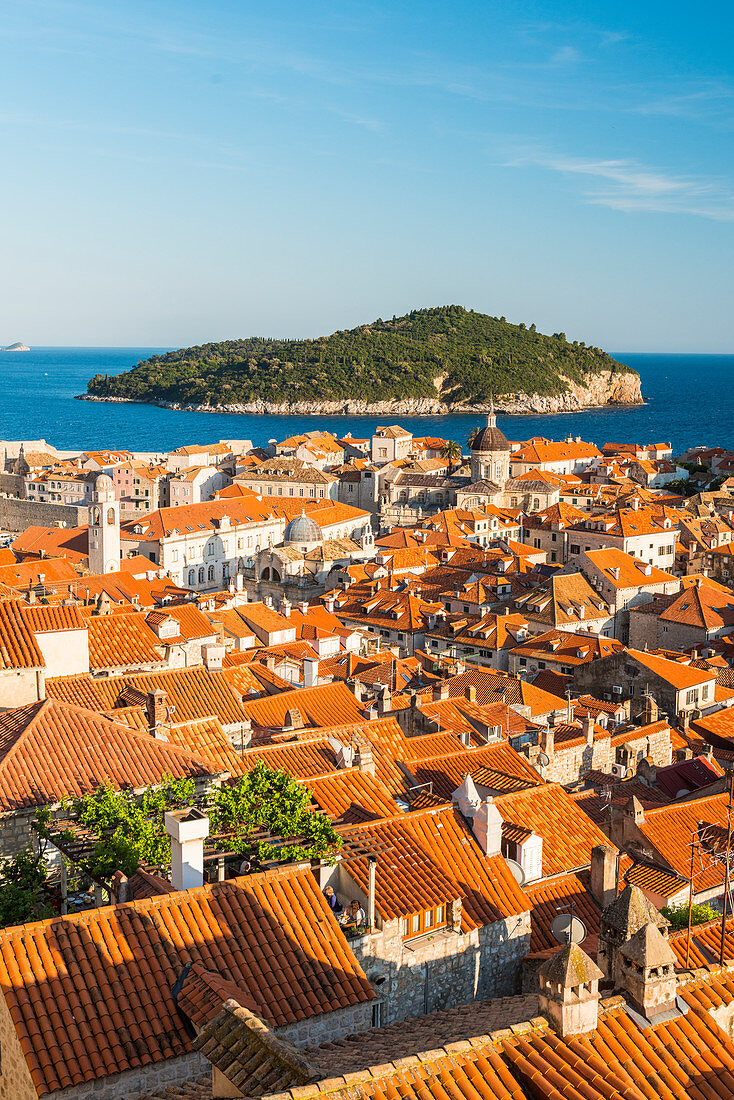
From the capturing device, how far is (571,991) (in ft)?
24.5

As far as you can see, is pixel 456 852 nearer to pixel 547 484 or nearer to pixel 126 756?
pixel 126 756

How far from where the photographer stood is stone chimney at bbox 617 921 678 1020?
8102 millimetres

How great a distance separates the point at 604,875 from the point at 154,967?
7.00 m

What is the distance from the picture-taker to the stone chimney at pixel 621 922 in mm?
9211

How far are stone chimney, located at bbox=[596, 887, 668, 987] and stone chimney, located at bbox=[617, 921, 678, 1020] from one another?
73 cm

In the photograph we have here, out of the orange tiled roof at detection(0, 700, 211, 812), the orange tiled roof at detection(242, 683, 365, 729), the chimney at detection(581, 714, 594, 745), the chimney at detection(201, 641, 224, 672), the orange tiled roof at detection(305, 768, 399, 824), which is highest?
the orange tiled roof at detection(0, 700, 211, 812)

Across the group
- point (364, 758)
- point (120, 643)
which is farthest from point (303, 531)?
point (364, 758)

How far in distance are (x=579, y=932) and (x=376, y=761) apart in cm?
977

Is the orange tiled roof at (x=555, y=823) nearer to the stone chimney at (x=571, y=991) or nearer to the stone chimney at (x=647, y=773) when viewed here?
the stone chimney at (x=571, y=991)

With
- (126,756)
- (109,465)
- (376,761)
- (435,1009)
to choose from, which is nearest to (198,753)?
(126,756)

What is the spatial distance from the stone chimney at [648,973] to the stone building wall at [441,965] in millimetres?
2915

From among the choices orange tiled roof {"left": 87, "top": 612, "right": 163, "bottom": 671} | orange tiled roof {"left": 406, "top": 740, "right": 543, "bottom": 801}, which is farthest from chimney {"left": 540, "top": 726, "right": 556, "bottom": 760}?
orange tiled roof {"left": 87, "top": 612, "right": 163, "bottom": 671}

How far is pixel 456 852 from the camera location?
516 inches

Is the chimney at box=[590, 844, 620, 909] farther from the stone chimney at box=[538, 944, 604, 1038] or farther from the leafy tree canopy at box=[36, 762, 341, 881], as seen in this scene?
the stone chimney at box=[538, 944, 604, 1038]
